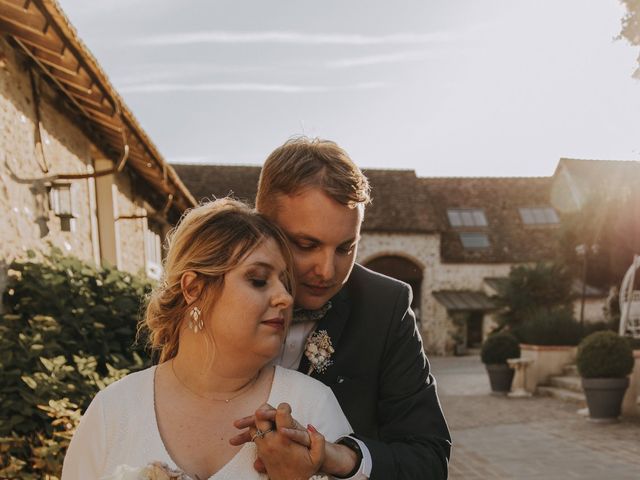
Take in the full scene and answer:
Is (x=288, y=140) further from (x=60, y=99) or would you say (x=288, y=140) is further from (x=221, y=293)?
(x=60, y=99)

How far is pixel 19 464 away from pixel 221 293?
2582 mm

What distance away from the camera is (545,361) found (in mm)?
10977

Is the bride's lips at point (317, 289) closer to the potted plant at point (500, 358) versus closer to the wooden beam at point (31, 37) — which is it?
the wooden beam at point (31, 37)

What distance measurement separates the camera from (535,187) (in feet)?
86.8

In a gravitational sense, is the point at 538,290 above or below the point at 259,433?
below

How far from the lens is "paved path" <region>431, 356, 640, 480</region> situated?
561cm

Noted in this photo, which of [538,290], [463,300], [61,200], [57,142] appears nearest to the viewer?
[61,200]

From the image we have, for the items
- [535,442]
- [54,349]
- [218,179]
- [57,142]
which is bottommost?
[535,442]

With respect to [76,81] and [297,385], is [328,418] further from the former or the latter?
[76,81]

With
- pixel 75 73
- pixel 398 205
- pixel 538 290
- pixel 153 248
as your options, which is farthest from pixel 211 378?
pixel 398 205

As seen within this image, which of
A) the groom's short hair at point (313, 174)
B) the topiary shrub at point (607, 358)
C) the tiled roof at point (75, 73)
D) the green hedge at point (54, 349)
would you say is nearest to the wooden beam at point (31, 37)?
the tiled roof at point (75, 73)

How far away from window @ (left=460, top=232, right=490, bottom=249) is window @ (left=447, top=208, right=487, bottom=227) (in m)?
0.48

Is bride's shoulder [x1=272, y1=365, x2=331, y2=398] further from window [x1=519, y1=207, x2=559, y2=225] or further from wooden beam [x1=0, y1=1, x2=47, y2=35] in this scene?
window [x1=519, y1=207, x2=559, y2=225]

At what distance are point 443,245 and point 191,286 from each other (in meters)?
23.2
